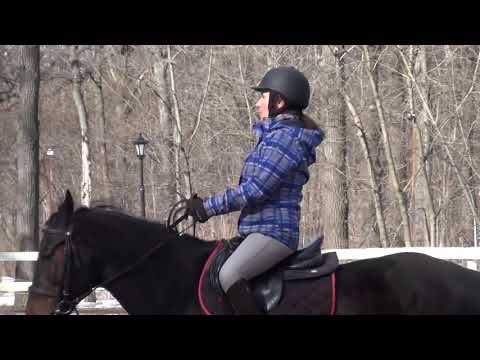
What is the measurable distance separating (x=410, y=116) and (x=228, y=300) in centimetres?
1584

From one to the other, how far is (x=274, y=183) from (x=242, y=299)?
0.77 meters

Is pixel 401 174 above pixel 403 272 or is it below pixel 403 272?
above

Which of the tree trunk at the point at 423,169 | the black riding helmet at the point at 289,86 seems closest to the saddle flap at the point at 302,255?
the black riding helmet at the point at 289,86

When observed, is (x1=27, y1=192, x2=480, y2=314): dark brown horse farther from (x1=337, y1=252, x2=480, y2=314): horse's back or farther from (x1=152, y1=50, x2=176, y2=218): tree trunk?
(x1=152, y1=50, x2=176, y2=218): tree trunk

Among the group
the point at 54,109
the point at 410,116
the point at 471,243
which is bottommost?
the point at 471,243

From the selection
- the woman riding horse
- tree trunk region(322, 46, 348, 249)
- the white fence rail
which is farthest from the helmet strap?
tree trunk region(322, 46, 348, 249)

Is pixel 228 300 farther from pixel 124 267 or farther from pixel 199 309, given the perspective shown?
pixel 124 267

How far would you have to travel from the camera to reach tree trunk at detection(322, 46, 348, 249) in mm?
22250

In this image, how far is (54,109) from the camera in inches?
1547

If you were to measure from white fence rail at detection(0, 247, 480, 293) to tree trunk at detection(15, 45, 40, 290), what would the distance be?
265cm

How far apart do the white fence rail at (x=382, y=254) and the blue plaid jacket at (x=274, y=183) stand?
31.7ft

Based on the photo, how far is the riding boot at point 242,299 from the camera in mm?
5277
